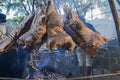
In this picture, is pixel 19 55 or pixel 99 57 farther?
pixel 99 57

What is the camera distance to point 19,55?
513 centimetres

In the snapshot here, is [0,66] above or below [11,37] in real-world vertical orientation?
below

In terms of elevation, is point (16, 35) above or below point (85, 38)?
above

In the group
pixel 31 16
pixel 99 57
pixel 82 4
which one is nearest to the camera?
pixel 31 16

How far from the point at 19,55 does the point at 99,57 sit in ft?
6.15

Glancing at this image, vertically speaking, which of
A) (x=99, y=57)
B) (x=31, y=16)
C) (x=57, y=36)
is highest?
(x=31, y=16)

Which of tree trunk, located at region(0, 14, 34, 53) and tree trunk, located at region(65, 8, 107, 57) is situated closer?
tree trunk, located at region(65, 8, 107, 57)

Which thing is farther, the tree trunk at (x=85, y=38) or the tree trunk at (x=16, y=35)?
the tree trunk at (x=16, y=35)

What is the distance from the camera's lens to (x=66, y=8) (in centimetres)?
416

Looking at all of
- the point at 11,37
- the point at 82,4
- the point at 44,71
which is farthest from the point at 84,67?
the point at 82,4

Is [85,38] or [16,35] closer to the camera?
[85,38]

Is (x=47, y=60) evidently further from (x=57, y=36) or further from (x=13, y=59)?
(x=57, y=36)

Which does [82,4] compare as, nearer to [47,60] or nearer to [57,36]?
[47,60]

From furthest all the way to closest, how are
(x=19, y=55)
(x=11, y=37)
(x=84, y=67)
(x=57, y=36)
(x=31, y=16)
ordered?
(x=19, y=55) < (x=84, y=67) < (x=31, y=16) < (x=11, y=37) < (x=57, y=36)
